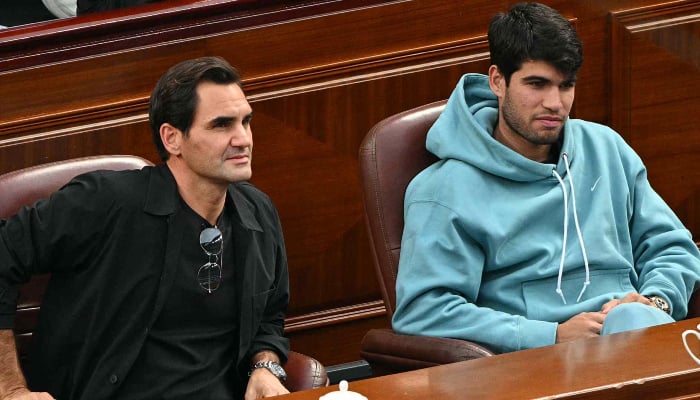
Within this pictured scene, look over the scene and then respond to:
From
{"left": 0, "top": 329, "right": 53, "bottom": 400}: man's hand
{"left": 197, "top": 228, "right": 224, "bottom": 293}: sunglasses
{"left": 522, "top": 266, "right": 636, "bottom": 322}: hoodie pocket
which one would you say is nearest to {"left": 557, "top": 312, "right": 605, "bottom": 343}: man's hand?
{"left": 522, "top": 266, "right": 636, "bottom": 322}: hoodie pocket

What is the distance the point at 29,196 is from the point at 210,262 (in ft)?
1.23

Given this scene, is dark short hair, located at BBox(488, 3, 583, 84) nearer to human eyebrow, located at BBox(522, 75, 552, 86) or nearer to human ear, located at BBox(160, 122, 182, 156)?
human eyebrow, located at BBox(522, 75, 552, 86)

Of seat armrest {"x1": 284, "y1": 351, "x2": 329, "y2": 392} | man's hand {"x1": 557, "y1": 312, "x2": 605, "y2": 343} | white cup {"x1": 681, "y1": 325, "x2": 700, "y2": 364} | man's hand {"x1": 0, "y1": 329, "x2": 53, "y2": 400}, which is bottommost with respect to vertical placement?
man's hand {"x1": 557, "y1": 312, "x2": 605, "y2": 343}

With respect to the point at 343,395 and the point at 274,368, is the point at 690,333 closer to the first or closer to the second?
the point at 343,395

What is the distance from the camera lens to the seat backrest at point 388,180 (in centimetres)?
290

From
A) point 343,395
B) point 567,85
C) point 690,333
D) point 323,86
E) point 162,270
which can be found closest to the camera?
point 343,395

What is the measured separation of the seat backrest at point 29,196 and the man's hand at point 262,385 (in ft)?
1.44

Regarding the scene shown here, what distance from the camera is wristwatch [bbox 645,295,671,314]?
2820 millimetres

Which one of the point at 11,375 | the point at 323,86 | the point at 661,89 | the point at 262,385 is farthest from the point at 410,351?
the point at 661,89

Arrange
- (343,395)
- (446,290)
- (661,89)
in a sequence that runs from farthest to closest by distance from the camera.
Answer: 1. (661,89)
2. (446,290)
3. (343,395)

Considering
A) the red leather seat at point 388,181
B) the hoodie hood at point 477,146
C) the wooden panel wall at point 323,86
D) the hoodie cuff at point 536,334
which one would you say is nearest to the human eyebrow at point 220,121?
the red leather seat at point 388,181

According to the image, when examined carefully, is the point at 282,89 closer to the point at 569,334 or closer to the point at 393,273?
the point at 393,273

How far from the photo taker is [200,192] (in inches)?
106

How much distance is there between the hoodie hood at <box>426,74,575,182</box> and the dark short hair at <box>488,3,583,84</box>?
110 mm
